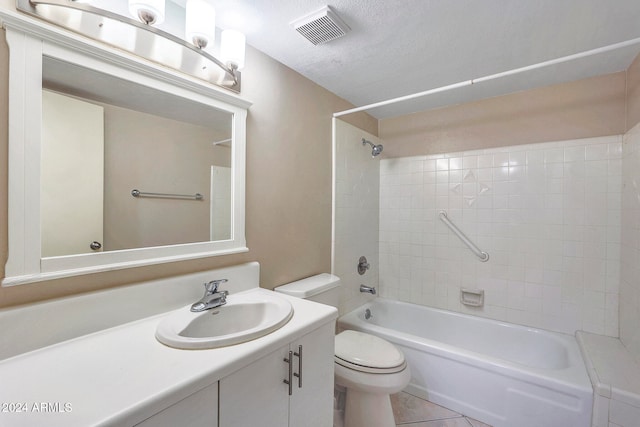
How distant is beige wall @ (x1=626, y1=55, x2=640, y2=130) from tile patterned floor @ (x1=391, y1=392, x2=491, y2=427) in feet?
6.65

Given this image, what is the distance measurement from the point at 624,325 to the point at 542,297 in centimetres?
41

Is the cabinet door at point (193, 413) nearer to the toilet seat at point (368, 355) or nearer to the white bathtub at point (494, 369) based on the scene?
the toilet seat at point (368, 355)

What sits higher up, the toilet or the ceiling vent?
the ceiling vent

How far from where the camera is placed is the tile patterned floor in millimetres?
1658

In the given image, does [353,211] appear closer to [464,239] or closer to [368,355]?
[464,239]

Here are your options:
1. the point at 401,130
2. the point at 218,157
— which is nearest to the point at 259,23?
the point at 218,157

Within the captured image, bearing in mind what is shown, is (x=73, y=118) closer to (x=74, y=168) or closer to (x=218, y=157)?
(x=74, y=168)

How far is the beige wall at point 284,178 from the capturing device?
4.99 ft

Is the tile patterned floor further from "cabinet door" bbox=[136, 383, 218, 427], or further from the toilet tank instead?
"cabinet door" bbox=[136, 383, 218, 427]

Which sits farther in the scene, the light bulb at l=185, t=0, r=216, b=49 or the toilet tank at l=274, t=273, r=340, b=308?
the toilet tank at l=274, t=273, r=340, b=308

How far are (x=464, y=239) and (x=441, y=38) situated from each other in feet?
4.98

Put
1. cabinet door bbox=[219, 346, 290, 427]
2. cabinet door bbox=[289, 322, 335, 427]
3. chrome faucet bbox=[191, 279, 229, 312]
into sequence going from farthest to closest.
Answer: chrome faucet bbox=[191, 279, 229, 312] → cabinet door bbox=[289, 322, 335, 427] → cabinet door bbox=[219, 346, 290, 427]

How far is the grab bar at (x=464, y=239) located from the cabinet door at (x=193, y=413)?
2141 millimetres

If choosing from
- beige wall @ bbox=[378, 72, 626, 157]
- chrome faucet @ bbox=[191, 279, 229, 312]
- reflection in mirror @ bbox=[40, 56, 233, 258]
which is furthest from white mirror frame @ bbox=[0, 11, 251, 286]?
beige wall @ bbox=[378, 72, 626, 157]
